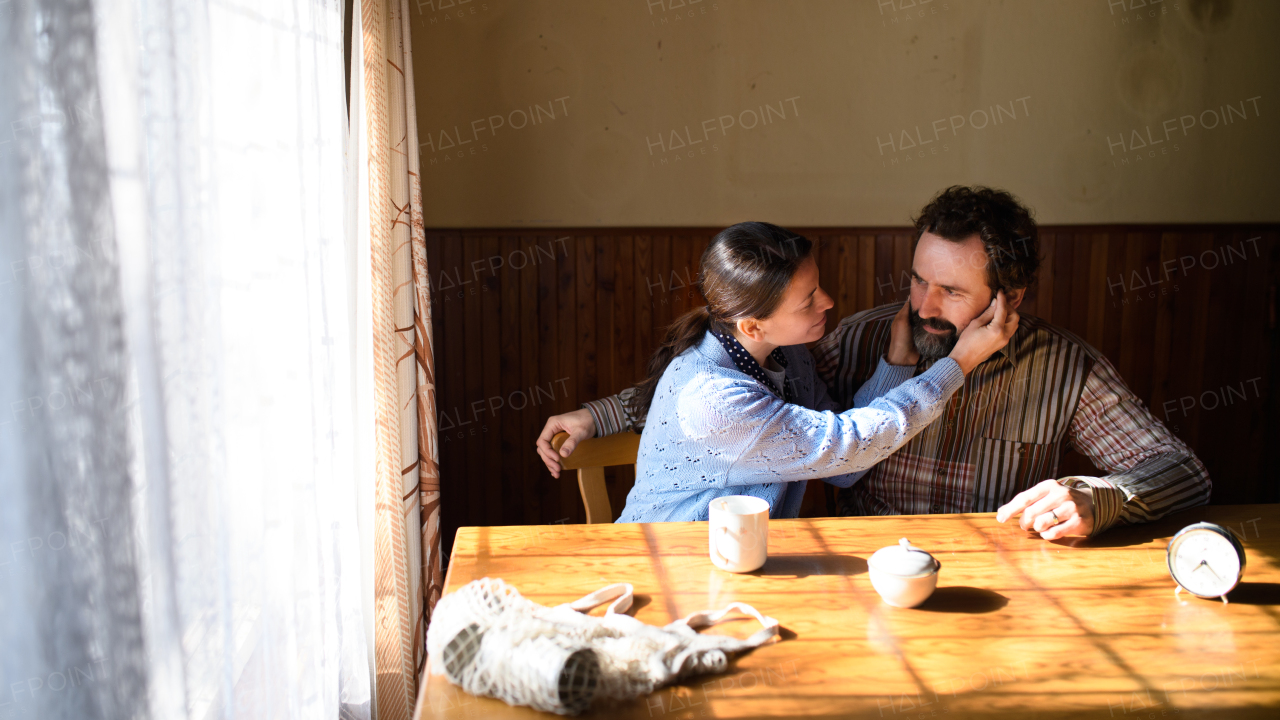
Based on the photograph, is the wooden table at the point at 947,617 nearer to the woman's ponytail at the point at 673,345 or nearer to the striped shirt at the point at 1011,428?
the striped shirt at the point at 1011,428

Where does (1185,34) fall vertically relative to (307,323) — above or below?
above

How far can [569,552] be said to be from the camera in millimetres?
1443

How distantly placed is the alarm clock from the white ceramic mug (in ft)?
2.14

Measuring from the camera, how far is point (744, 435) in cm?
164

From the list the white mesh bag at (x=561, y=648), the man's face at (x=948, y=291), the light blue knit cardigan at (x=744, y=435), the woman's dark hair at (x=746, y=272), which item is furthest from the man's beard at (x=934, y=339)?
the white mesh bag at (x=561, y=648)

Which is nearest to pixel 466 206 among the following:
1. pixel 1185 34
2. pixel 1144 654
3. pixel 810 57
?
pixel 810 57

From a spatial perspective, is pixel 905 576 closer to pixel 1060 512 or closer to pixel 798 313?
pixel 1060 512

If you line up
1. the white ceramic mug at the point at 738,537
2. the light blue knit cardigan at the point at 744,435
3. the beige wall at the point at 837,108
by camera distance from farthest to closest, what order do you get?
the beige wall at the point at 837,108 → the light blue knit cardigan at the point at 744,435 → the white ceramic mug at the point at 738,537

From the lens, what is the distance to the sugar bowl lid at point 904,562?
120 centimetres

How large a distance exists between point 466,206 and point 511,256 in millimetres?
261

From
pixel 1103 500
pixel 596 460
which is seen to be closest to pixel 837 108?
pixel 596 460

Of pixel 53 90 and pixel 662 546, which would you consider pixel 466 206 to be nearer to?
pixel 662 546

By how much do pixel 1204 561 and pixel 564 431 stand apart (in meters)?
1.26

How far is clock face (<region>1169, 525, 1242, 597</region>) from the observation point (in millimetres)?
1245
